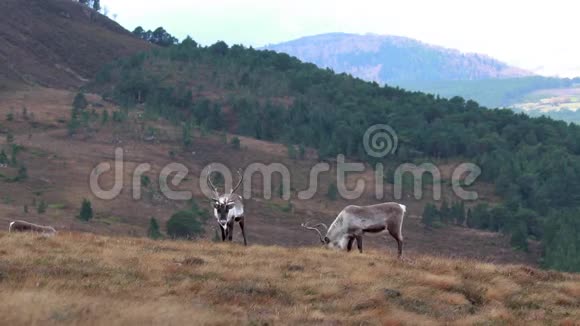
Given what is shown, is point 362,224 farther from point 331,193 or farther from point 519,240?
point 331,193

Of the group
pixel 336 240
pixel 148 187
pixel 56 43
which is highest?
pixel 56 43

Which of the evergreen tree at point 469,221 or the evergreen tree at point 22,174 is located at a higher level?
the evergreen tree at point 22,174

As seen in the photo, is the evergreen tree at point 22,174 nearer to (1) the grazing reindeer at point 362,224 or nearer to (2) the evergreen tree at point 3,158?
(2) the evergreen tree at point 3,158

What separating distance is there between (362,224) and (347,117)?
87787 millimetres

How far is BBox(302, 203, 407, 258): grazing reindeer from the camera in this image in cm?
2002

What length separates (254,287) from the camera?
14602 mm

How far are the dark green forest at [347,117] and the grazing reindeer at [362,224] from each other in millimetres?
54142

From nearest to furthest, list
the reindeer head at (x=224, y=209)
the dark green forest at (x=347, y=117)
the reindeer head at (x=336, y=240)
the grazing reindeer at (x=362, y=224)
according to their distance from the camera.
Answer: the grazing reindeer at (x=362, y=224) < the reindeer head at (x=336, y=240) < the reindeer head at (x=224, y=209) < the dark green forest at (x=347, y=117)

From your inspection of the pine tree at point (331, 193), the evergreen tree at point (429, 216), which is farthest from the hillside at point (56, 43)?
the evergreen tree at point (429, 216)

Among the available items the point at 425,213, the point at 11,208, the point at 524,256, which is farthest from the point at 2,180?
the point at 524,256

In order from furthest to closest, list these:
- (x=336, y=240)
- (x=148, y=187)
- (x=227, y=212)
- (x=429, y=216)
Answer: (x=429, y=216) < (x=148, y=187) < (x=227, y=212) < (x=336, y=240)

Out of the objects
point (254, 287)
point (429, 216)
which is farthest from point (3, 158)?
point (254, 287)

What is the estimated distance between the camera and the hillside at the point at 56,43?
427 feet

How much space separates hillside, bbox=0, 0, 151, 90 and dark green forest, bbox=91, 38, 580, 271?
11507 mm
